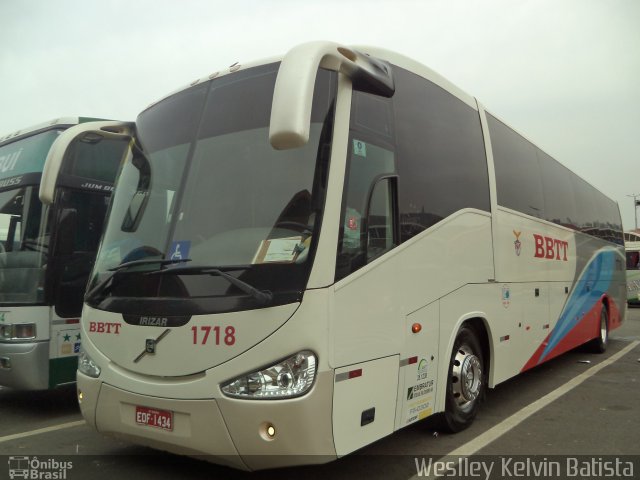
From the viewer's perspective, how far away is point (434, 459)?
4.39 metres

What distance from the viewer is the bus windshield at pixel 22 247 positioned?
597 centimetres

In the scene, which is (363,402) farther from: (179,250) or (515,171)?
(515,171)

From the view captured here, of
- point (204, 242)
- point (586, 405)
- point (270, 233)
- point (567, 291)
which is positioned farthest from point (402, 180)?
point (567, 291)

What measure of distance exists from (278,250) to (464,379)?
2635 mm

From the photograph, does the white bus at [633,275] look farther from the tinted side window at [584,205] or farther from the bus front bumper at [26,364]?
the bus front bumper at [26,364]

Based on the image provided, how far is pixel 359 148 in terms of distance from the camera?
150 inches

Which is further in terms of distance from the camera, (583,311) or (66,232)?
(583,311)

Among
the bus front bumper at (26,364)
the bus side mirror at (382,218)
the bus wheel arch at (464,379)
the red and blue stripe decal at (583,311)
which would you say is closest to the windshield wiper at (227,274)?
the bus side mirror at (382,218)

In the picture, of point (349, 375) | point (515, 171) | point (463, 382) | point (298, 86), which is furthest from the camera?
point (515, 171)

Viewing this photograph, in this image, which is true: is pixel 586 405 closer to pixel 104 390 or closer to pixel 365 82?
pixel 365 82

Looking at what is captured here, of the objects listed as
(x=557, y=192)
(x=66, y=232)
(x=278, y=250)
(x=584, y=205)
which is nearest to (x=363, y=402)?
(x=278, y=250)

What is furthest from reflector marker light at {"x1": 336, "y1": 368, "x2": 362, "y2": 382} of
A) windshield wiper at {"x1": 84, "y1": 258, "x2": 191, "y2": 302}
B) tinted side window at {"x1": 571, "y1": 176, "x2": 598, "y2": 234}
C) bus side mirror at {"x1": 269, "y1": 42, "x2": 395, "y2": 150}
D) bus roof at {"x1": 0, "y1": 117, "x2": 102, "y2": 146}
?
tinted side window at {"x1": 571, "y1": 176, "x2": 598, "y2": 234}

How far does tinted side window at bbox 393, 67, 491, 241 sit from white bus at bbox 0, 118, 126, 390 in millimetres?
3917

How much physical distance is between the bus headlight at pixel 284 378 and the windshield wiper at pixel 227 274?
40 centimetres
